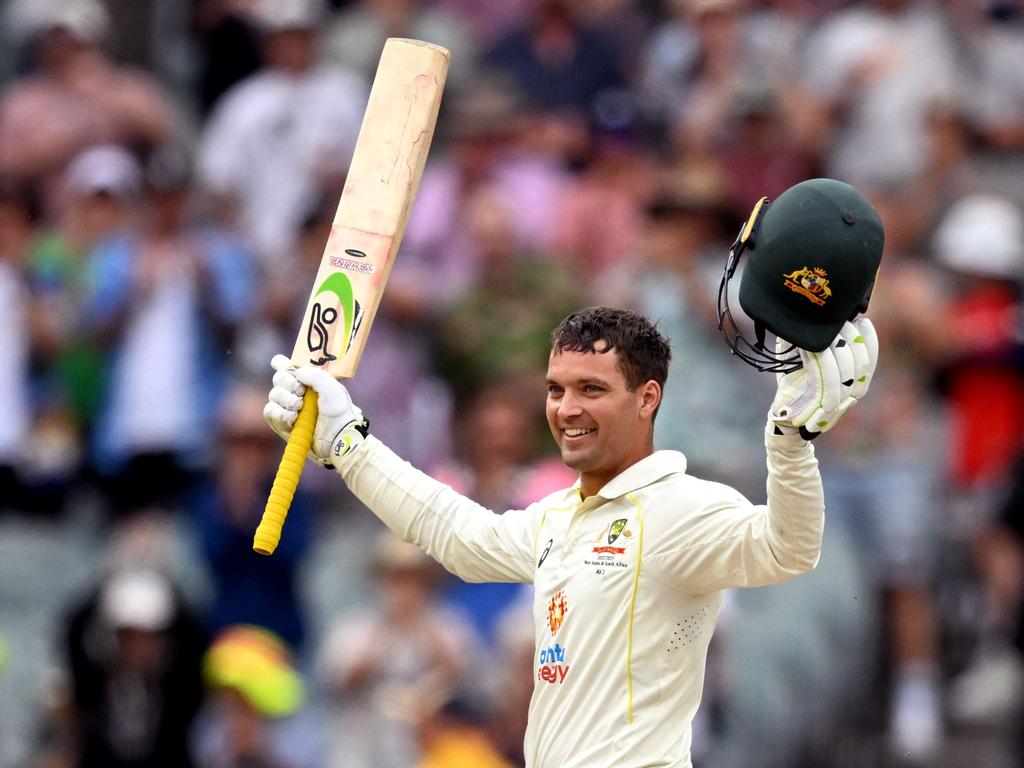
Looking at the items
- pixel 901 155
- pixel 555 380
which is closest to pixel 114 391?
pixel 901 155

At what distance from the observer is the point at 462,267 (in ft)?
30.5

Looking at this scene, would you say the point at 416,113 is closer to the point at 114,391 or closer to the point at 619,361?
the point at 619,361

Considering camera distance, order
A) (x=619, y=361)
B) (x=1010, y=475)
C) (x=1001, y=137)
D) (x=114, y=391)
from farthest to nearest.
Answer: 1. (x=1001, y=137)
2. (x=114, y=391)
3. (x=1010, y=475)
4. (x=619, y=361)

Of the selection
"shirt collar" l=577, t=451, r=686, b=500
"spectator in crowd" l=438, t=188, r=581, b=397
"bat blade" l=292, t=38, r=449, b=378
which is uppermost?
"spectator in crowd" l=438, t=188, r=581, b=397

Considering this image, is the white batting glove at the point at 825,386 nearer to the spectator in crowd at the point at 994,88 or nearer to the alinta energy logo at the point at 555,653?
the alinta energy logo at the point at 555,653

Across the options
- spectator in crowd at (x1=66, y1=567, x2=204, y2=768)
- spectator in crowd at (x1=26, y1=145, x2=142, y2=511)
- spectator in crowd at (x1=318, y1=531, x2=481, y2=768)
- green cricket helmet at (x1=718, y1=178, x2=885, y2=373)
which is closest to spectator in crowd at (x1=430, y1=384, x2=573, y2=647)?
spectator in crowd at (x1=318, y1=531, x2=481, y2=768)

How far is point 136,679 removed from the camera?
26.6ft

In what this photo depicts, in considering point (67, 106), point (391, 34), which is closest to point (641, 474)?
point (391, 34)

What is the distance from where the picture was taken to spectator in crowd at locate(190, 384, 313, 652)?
8625mm

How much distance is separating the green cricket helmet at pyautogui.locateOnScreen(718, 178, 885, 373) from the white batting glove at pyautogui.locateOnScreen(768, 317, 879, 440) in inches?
1.1

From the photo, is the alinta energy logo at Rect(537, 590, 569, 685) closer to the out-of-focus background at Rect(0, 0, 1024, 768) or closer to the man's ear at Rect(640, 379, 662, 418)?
the man's ear at Rect(640, 379, 662, 418)

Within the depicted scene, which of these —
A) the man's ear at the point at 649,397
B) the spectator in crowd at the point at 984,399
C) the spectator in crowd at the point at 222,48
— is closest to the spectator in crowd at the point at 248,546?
the spectator in crowd at the point at 222,48

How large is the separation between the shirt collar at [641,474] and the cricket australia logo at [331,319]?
2.86ft

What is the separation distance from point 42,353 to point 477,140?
2.33 meters
